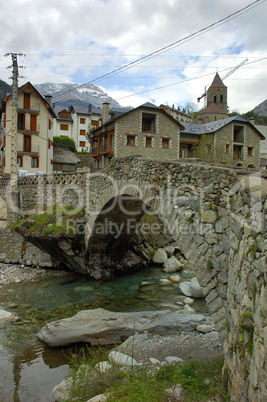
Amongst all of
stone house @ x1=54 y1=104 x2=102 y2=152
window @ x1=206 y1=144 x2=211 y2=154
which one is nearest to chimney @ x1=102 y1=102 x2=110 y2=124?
window @ x1=206 y1=144 x2=211 y2=154

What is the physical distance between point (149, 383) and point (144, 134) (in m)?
22.4

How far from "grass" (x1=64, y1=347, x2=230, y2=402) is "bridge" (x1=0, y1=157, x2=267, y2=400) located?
61 cm

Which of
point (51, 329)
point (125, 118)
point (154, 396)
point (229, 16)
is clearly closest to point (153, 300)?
point (51, 329)

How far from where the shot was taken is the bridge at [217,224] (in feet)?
9.73

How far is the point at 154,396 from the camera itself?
4.16 metres

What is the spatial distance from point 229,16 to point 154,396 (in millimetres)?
8763

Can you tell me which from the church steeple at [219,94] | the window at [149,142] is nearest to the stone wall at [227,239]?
the window at [149,142]

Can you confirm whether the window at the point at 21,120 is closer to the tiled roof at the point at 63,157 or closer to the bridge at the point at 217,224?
the tiled roof at the point at 63,157

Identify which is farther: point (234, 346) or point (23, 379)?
point (23, 379)

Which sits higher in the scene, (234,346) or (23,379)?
(234,346)

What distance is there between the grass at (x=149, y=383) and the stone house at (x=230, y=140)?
23.6 meters

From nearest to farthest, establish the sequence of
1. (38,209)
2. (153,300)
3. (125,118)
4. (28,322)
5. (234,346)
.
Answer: (234,346)
(28,322)
(153,300)
(38,209)
(125,118)

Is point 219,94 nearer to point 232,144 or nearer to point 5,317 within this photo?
point 232,144

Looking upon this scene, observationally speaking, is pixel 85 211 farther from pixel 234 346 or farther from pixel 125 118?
pixel 125 118
